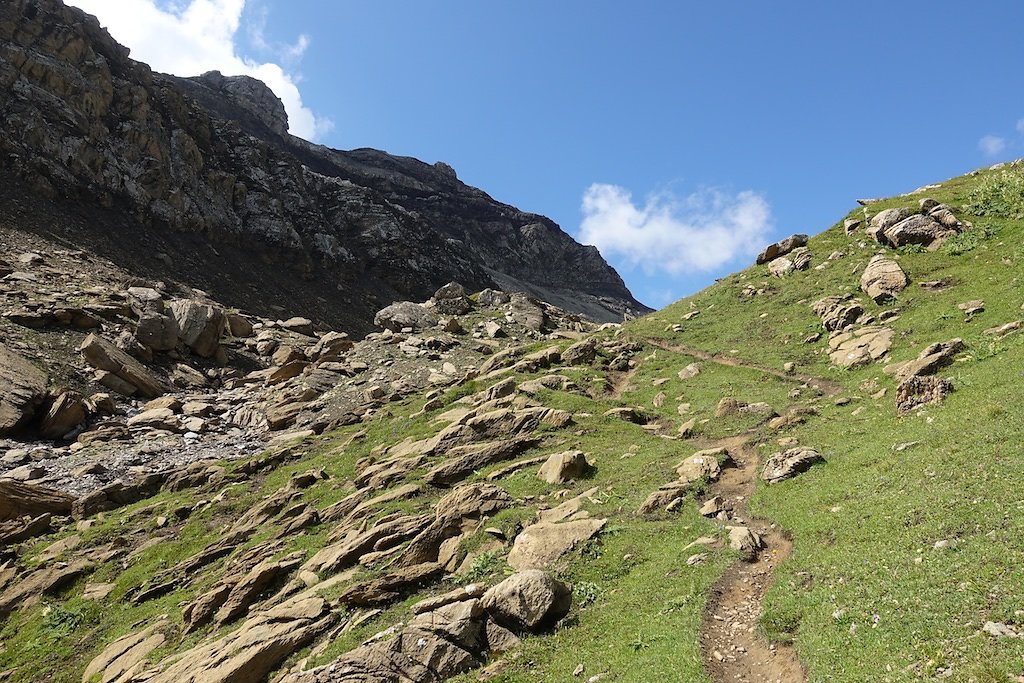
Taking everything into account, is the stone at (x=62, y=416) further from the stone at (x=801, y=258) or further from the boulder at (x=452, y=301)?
the stone at (x=801, y=258)

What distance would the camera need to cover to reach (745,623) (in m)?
13.4

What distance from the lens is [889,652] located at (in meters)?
10.1

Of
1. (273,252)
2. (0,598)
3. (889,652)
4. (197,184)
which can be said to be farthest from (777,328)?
(197,184)

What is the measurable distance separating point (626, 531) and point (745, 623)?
5.71 meters

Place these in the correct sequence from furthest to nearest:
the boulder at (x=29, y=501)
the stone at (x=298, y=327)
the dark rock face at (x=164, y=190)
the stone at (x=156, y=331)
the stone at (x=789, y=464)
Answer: the dark rock face at (x=164, y=190) → the stone at (x=298, y=327) → the stone at (x=156, y=331) → the boulder at (x=29, y=501) → the stone at (x=789, y=464)

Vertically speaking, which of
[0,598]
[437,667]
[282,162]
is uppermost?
[282,162]

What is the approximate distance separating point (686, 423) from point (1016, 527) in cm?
1859

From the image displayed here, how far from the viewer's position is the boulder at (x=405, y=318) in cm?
6050

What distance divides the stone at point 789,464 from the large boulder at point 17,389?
45309 mm

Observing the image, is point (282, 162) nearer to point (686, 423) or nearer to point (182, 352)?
point (182, 352)

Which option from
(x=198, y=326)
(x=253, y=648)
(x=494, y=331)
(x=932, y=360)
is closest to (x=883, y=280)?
(x=932, y=360)

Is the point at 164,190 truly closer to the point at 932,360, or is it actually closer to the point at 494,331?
the point at 494,331

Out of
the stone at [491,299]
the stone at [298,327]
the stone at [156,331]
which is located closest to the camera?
the stone at [156,331]

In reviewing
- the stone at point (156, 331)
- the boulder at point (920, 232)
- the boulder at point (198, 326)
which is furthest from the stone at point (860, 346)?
the stone at point (156, 331)
